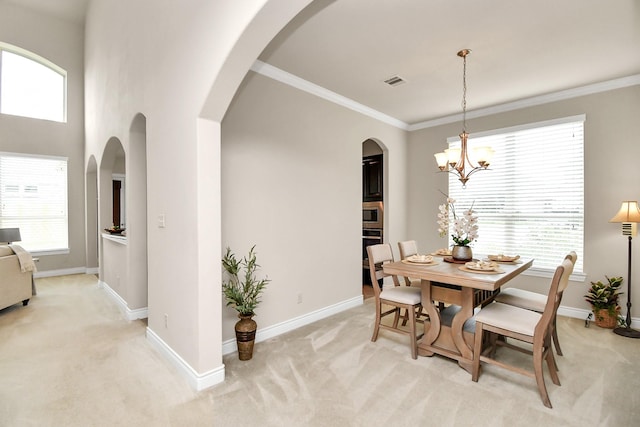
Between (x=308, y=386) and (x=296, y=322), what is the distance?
120cm

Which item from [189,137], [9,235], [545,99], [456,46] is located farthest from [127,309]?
[545,99]

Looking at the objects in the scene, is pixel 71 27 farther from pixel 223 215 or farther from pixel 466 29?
pixel 466 29

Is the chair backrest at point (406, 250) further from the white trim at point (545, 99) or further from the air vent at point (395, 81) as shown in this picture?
the white trim at point (545, 99)

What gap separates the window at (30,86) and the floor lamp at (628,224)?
29.6 feet

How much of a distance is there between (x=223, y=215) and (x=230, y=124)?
0.87 metres

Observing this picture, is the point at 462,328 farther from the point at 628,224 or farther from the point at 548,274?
the point at 628,224

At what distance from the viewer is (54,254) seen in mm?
6172

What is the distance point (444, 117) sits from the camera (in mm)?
4969

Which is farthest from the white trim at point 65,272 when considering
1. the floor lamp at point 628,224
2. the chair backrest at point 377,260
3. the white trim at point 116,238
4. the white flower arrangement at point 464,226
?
the floor lamp at point 628,224

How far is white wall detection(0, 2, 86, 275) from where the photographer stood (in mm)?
5715

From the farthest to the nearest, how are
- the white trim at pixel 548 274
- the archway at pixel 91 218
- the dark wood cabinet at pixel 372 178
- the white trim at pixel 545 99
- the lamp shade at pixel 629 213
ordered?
1. the archway at pixel 91 218
2. the dark wood cabinet at pixel 372 178
3. the white trim at pixel 548 274
4. the white trim at pixel 545 99
5. the lamp shade at pixel 629 213

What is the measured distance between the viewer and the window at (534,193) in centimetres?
390

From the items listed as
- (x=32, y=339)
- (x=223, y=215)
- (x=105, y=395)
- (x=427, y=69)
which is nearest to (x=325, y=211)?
(x=223, y=215)

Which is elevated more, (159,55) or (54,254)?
(159,55)
